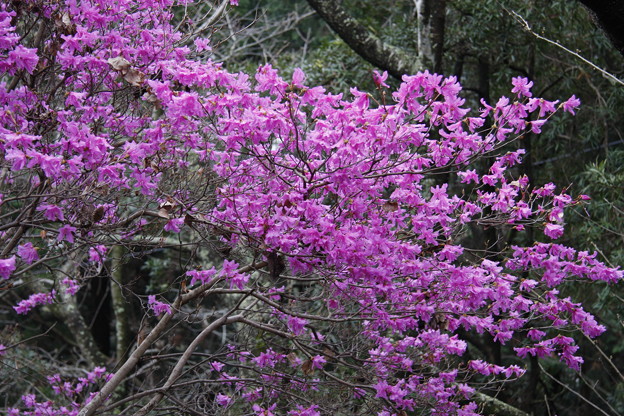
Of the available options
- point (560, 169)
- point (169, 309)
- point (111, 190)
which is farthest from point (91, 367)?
point (560, 169)

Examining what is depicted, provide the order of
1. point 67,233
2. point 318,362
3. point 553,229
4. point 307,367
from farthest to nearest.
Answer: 1. point 318,362
2. point 307,367
3. point 553,229
4. point 67,233

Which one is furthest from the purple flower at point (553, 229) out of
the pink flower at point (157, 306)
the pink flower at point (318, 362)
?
the pink flower at point (157, 306)

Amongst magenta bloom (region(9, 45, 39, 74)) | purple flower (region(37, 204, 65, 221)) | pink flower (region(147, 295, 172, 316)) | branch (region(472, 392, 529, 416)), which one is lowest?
branch (region(472, 392, 529, 416))

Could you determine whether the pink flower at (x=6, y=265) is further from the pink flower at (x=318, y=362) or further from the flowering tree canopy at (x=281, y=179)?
the pink flower at (x=318, y=362)

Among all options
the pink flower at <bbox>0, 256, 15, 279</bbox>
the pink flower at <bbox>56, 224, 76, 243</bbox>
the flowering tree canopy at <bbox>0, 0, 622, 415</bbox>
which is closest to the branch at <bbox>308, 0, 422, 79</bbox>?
the flowering tree canopy at <bbox>0, 0, 622, 415</bbox>

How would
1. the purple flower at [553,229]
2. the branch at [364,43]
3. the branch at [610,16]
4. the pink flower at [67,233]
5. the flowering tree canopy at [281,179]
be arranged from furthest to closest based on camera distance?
the branch at [364,43] → the purple flower at [553,229] → the pink flower at [67,233] → the flowering tree canopy at [281,179] → the branch at [610,16]

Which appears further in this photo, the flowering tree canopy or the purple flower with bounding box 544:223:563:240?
the purple flower with bounding box 544:223:563:240

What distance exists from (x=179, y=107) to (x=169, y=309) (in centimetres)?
138

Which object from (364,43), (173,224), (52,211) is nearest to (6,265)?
(52,211)

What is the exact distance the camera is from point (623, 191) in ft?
18.3

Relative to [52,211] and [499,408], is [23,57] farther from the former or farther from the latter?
[499,408]

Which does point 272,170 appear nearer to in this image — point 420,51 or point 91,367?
point 420,51

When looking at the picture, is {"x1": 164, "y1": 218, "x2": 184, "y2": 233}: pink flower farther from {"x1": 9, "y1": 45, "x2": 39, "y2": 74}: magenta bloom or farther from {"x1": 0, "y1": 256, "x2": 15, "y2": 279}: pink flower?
{"x1": 9, "y1": 45, "x2": 39, "y2": 74}: magenta bloom

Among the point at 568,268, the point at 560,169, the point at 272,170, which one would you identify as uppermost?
the point at 272,170
